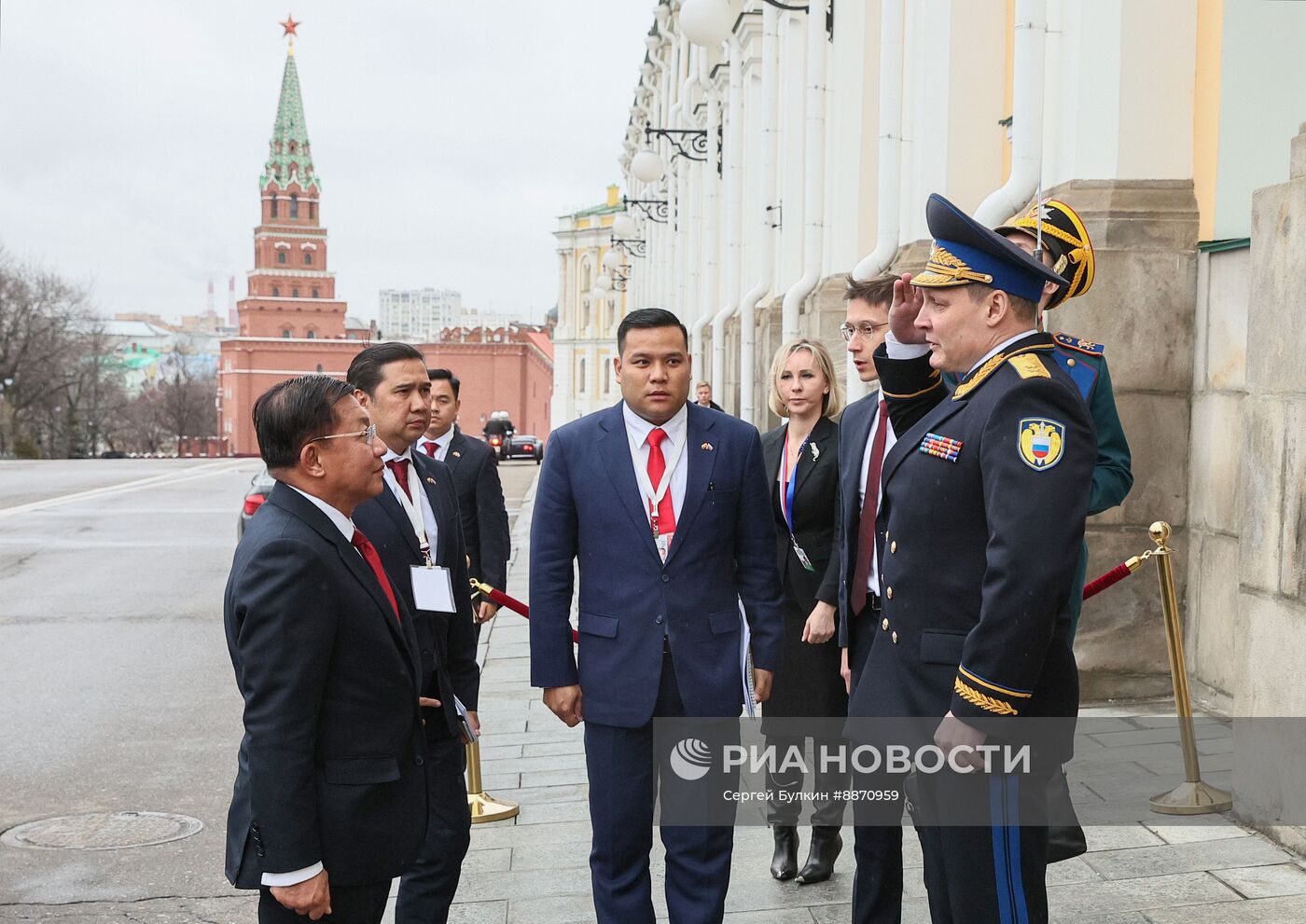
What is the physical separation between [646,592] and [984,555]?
4.21 ft

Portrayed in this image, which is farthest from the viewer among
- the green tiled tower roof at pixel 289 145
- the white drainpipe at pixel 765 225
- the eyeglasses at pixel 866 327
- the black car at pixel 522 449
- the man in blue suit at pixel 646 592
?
the green tiled tower roof at pixel 289 145

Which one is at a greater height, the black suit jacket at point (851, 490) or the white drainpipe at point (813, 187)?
the white drainpipe at point (813, 187)

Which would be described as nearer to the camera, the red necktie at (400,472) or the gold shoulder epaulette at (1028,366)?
the gold shoulder epaulette at (1028,366)

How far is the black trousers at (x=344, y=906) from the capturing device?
123 inches

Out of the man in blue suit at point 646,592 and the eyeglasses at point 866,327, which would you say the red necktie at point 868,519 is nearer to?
the man in blue suit at point 646,592

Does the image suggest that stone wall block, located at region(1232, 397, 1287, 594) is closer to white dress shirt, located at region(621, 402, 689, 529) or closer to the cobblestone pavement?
the cobblestone pavement

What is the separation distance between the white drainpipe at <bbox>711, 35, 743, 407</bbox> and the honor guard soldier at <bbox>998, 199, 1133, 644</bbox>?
1585 centimetres

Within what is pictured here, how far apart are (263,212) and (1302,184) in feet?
415

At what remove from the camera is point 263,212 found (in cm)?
12481

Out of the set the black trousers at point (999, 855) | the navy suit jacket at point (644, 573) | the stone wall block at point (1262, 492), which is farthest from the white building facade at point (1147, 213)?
the black trousers at point (999, 855)

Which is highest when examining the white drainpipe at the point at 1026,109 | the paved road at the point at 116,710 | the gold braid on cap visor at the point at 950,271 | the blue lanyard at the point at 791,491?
the white drainpipe at the point at 1026,109

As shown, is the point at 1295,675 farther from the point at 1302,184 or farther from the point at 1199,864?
the point at 1302,184

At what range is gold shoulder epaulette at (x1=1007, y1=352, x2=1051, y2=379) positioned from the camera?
316 cm

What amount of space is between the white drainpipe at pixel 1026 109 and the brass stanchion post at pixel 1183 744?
297 cm
